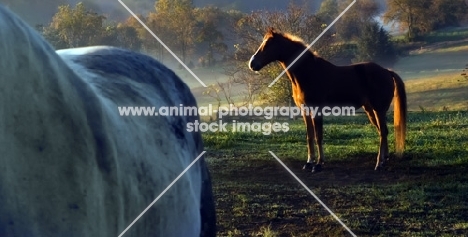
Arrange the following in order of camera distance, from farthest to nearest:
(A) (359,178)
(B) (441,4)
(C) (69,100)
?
(B) (441,4) → (A) (359,178) → (C) (69,100)

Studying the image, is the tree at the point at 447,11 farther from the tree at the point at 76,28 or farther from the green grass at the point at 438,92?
the tree at the point at 76,28

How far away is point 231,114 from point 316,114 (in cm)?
776

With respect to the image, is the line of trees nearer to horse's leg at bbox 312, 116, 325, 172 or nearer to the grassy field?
the grassy field

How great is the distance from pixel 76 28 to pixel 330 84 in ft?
11.2

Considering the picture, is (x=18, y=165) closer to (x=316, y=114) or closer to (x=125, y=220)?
(x=125, y=220)

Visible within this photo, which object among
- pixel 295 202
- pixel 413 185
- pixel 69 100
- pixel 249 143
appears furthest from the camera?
pixel 249 143

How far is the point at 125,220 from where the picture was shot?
1.06m

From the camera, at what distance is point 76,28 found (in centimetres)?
766

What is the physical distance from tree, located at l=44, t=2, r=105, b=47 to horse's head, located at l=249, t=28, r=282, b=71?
2302mm

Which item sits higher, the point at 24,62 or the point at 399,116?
the point at 24,62

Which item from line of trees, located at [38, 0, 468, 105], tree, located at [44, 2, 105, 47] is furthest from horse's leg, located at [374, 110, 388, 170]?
line of trees, located at [38, 0, 468, 105]

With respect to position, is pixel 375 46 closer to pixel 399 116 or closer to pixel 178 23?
pixel 178 23

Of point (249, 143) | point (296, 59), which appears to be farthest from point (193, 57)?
point (296, 59)

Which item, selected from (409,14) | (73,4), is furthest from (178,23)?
(409,14)
